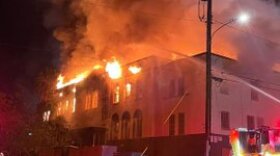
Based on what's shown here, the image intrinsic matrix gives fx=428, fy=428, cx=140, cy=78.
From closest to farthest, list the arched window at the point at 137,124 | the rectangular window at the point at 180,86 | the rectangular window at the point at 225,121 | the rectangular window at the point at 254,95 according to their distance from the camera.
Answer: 1. the rectangular window at the point at 225,121
2. the rectangular window at the point at 180,86
3. the rectangular window at the point at 254,95
4. the arched window at the point at 137,124

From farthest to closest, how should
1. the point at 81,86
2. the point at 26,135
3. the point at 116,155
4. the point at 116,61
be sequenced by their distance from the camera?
the point at 81,86 → the point at 116,61 → the point at 26,135 → the point at 116,155

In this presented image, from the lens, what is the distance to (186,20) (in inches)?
1159

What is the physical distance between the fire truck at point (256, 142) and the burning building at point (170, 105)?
423 inches

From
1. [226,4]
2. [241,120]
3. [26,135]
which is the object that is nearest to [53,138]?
[26,135]

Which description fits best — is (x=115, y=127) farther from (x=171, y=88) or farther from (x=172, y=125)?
(x=171, y=88)

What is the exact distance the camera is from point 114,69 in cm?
3406

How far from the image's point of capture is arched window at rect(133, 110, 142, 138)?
1220 inches

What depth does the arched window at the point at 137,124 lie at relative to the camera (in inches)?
1220

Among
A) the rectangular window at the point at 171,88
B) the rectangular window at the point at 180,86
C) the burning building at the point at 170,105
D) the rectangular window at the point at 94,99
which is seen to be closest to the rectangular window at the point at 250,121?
the burning building at the point at 170,105

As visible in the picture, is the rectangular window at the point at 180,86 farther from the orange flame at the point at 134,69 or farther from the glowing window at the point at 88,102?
the glowing window at the point at 88,102

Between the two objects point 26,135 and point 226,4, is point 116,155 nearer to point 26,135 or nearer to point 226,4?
point 26,135

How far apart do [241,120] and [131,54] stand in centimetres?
1096

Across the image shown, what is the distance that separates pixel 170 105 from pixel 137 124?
11.6ft

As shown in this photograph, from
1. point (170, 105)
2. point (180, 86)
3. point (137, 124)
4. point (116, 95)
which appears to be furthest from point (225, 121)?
point (116, 95)
